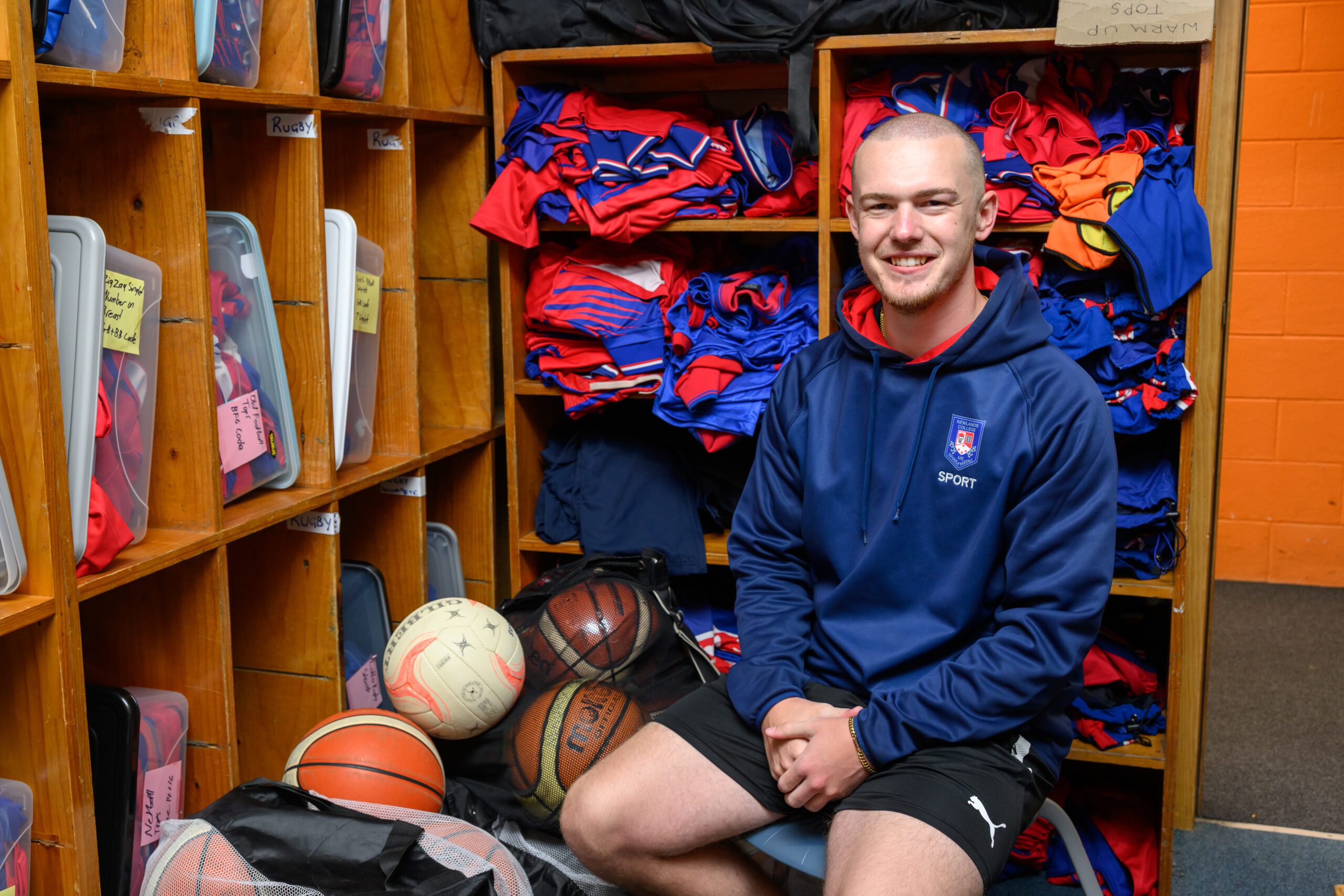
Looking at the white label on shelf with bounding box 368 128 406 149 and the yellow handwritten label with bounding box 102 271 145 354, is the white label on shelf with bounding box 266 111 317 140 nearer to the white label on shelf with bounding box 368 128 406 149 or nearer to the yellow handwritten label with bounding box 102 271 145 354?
the white label on shelf with bounding box 368 128 406 149

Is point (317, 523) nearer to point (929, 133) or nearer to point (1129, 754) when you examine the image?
point (929, 133)

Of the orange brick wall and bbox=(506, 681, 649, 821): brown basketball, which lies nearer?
bbox=(506, 681, 649, 821): brown basketball

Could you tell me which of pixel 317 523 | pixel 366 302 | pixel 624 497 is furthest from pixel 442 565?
pixel 366 302

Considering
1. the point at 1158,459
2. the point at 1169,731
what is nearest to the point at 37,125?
the point at 1158,459

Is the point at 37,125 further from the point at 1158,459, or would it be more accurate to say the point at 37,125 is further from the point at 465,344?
the point at 1158,459

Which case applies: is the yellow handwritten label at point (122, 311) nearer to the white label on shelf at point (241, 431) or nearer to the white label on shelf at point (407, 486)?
the white label on shelf at point (241, 431)

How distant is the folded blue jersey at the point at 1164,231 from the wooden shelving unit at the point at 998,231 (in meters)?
0.04

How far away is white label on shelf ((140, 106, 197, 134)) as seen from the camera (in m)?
1.67

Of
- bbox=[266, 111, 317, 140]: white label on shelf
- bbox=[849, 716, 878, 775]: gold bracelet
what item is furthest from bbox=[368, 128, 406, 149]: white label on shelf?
bbox=[849, 716, 878, 775]: gold bracelet

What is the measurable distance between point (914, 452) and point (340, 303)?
3.57ft

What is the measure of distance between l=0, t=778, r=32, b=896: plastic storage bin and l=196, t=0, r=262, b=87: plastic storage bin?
41.4 inches

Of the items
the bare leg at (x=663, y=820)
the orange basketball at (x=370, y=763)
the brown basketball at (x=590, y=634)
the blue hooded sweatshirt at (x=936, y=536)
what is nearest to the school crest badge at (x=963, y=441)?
the blue hooded sweatshirt at (x=936, y=536)

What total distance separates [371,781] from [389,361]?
0.89 m

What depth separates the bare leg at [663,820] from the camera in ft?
5.44
